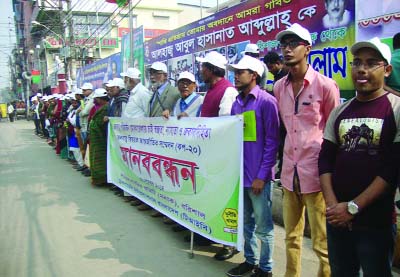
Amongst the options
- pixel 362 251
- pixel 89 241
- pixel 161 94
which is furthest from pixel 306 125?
pixel 161 94

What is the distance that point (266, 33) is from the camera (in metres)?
6.07

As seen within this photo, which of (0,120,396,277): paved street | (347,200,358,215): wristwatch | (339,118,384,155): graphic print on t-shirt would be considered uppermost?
(339,118,384,155): graphic print on t-shirt

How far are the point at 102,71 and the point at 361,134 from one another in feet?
49.0

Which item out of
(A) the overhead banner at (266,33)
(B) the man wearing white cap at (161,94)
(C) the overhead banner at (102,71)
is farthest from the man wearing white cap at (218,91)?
(C) the overhead banner at (102,71)

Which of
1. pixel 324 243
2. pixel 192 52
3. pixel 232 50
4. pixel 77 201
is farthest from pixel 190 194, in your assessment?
pixel 192 52

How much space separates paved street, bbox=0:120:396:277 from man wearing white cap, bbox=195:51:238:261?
0.12m

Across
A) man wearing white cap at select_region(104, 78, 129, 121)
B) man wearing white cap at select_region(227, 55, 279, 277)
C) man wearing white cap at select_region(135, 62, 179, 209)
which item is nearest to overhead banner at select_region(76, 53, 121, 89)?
man wearing white cap at select_region(104, 78, 129, 121)

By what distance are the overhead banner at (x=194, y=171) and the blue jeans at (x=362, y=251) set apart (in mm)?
1007

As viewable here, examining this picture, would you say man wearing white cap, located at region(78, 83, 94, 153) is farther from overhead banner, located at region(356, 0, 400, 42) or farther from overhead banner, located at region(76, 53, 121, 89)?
overhead banner, located at region(356, 0, 400, 42)

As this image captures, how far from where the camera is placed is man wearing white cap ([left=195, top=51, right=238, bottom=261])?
3.48 meters

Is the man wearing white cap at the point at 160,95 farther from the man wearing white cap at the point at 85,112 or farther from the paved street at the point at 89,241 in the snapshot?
the man wearing white cap at the point at 85,112

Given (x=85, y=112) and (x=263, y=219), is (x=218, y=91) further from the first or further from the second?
(x=85, y=112)

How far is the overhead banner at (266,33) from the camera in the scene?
4672 mm

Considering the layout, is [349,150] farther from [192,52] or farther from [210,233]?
[192,52]
